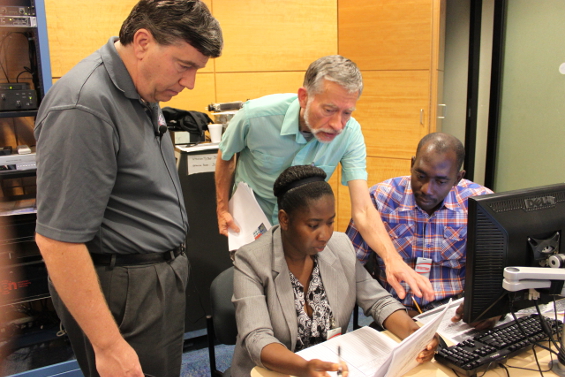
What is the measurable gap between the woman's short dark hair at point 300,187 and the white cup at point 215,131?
1137mm

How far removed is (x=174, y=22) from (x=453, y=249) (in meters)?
1.36

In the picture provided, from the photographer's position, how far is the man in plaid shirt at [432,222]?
1772 millimetres

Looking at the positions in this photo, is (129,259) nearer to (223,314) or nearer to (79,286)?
(79,286)

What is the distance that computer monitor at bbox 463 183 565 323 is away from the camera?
1163 mm

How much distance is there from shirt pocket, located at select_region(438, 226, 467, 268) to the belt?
109 cm

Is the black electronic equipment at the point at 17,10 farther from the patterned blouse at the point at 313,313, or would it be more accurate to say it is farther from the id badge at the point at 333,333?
the id badge at the point at 333,333

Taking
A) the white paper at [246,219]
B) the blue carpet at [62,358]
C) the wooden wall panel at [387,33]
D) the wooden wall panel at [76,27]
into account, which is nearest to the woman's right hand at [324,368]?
the white paper at [246,219]

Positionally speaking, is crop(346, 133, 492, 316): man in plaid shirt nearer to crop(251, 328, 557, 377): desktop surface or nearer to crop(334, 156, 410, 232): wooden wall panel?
crop(251, 328, 557, 377): desktop surface

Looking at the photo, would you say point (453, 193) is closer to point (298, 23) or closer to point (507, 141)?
point (298, 23)

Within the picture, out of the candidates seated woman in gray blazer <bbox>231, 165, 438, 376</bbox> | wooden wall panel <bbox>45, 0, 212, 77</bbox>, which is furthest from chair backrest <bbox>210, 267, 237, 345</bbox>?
wooden wall panel <bbox>45, 0, 212, 77</bbox>

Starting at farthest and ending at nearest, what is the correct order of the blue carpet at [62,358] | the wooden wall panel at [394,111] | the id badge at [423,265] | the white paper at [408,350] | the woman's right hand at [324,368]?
the wooden wall panel at [394,111] → the blue carpet at [62,358] → the id badge at [423,265] → the woman's right hand at [324,368] → the white paper at [408,350]

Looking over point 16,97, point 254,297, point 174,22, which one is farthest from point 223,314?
point 16,97

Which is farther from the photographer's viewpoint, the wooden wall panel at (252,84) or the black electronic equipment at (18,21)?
the wooden wall panel at (252,84)

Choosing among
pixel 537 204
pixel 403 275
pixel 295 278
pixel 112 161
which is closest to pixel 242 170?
pixel 295 278
